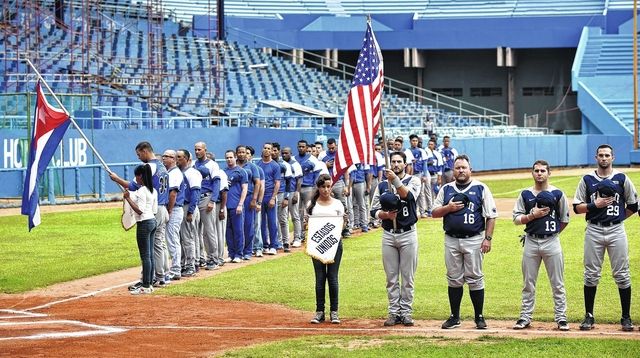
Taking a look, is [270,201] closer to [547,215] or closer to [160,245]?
[160,245]

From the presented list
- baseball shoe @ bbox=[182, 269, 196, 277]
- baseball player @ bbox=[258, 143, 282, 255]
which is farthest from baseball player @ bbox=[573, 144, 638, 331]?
baseball player @ bbox=[258, 143, 282, 255]

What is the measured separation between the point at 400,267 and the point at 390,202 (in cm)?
85

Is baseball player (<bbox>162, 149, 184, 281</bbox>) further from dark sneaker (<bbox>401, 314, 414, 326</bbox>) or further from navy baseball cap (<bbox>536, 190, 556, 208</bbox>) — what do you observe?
navy baseball cap (<bbox>536, 190, 556, 208</bbox>)

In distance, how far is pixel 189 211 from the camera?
1947 centimetres

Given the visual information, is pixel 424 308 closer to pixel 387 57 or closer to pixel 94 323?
pixel 94 323

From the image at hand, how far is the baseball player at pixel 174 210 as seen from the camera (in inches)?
730

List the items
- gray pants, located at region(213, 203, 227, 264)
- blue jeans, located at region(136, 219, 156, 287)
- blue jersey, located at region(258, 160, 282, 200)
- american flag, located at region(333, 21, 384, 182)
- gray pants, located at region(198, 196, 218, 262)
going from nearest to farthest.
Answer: american flag, located at region(333, 21, 384, 182) → blue jeans, located at region(136, 219, 156, 287) → gray pants, located at region(198, 196, 218, 262) → gray pants, located at region(213, 203, 227, 264) → blue jersey, located at region(258, 160, 282, 200)

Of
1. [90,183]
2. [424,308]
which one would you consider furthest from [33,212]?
[90,183]

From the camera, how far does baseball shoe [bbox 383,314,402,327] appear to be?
1453 cm

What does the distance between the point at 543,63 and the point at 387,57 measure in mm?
8584

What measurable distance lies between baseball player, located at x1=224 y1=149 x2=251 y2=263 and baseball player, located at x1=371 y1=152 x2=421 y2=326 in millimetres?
6682

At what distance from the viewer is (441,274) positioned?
757 inches

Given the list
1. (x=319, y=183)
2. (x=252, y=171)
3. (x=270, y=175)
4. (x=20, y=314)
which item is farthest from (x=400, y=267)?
(x=270, y=175)

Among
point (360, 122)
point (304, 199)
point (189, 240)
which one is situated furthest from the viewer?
point (304, 199)
